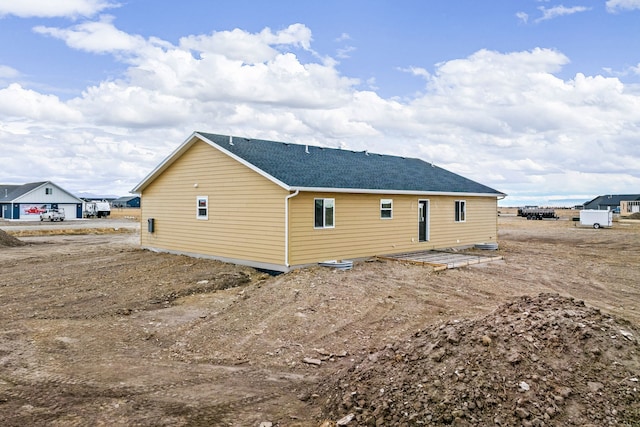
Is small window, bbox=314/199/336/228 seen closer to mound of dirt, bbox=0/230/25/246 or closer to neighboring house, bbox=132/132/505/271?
neighboring house, bbox=132/132/505/271

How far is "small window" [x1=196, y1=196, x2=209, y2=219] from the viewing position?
663 inches

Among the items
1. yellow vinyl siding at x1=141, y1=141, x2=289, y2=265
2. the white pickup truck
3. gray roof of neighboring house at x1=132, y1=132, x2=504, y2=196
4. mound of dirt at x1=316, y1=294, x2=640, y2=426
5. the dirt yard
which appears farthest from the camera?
the white pickup truck

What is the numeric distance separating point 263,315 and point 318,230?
18.1 feet

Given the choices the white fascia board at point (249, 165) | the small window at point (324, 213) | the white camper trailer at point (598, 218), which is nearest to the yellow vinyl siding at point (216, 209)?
the white fascia board at point (249, 165)

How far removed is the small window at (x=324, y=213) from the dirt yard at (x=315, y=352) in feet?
6.27

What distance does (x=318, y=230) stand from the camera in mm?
14609

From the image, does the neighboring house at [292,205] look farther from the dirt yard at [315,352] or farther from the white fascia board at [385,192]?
the dirt yard at [315,352]

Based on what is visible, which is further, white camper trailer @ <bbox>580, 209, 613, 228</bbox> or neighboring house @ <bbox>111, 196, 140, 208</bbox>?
neighboring house @ <bbox>111, 196, 140, 208</bbox>

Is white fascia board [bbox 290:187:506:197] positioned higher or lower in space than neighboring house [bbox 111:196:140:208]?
lower

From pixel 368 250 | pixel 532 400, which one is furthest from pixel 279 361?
pixel 368 250

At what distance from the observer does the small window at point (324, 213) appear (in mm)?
14620

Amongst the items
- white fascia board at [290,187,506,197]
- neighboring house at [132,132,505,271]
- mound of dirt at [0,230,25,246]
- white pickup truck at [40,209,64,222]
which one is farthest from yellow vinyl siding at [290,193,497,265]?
white pickup truck at [40,209,64,222]

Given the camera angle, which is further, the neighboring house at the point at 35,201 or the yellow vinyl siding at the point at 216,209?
the neighboring house at the point at 35,201

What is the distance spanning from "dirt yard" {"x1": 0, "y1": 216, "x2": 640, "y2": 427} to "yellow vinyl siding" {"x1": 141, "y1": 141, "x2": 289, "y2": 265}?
74.9 inches
